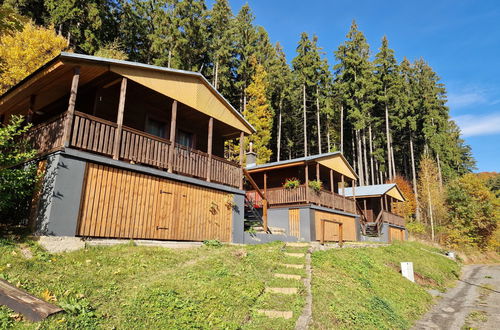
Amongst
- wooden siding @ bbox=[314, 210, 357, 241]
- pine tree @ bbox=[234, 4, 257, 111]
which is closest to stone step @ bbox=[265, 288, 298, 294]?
wooden siding @ bbox=[314, 210, 357, 241]

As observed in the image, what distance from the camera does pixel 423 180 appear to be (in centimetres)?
3850

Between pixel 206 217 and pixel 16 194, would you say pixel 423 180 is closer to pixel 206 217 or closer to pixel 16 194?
pixel 206 217

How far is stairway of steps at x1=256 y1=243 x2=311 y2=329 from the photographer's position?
6.63 m

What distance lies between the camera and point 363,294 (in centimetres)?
932

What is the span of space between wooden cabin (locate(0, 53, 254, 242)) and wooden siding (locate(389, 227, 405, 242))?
2147 centimetres

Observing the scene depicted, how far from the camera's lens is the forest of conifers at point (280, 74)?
31500 mm

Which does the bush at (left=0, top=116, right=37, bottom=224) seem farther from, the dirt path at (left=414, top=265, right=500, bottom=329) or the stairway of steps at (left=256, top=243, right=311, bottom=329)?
the dirt path at (left=414, top=265, right=500, bottom=329)

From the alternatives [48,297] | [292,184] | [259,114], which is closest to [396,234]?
[292,184]

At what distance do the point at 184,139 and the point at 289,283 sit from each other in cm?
900

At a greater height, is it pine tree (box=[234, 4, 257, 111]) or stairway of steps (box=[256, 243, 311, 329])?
pine tree (box=[234, 4, 257, 111])

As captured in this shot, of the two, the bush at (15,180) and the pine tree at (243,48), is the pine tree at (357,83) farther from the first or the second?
the bush at (15,180)

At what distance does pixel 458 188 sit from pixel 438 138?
1283 cm

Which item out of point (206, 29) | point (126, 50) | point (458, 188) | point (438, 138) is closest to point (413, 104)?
point (438, 138)

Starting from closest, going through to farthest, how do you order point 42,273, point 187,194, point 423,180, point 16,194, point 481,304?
point 42,273, point 16,194, point 187,194, point 481,304, point 423,180
